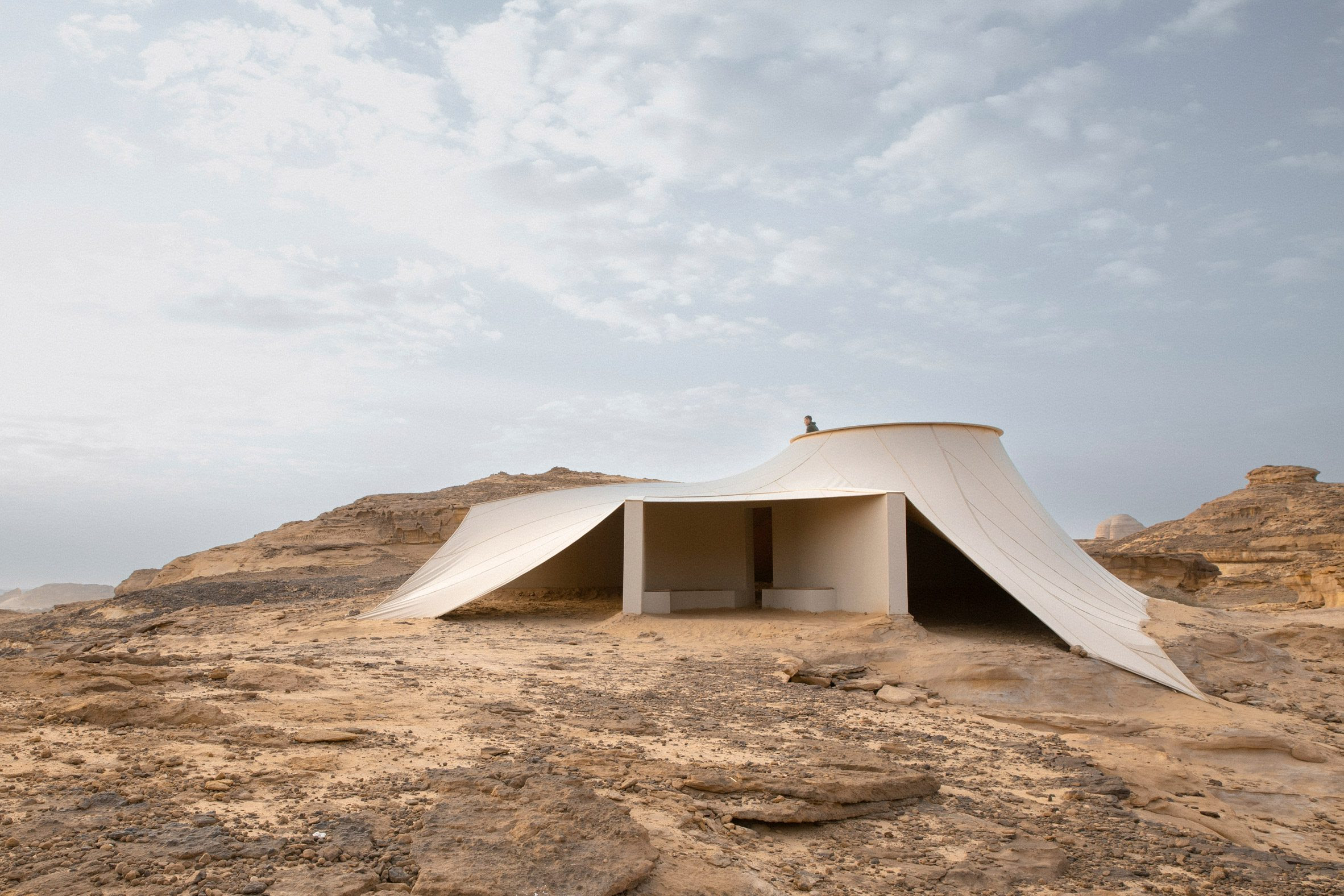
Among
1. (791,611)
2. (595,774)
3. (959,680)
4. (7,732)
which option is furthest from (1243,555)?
(7,732)

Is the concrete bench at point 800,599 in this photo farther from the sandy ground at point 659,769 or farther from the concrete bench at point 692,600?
the sandy ground at point 659,769

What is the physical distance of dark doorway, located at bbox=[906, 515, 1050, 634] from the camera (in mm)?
11211

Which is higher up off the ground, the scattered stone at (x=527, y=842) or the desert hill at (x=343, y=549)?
the desert hill at (x=343, y=549)

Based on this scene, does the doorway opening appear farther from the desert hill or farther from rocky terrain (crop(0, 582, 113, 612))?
rocky terrain (crop(0, 582, 113, 612))

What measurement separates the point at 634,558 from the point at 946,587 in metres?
6.67

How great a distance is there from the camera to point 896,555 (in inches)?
368

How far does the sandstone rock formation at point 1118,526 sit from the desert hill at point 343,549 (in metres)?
44.7

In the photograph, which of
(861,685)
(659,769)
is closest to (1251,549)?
(861,685)

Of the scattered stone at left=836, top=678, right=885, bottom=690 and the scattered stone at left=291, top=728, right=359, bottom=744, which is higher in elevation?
the scattered stone at left=291, top=728, right=359, bottom=744

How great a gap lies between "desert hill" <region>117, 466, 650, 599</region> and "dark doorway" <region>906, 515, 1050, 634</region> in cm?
900

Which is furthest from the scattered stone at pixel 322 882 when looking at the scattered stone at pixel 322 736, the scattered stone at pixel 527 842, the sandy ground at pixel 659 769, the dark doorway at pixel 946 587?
the dark doorway at pixel 946 587

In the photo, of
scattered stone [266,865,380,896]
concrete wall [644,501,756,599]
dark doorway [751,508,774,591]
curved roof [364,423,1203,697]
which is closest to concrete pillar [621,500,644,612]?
curved roof [364,423,1203,697]

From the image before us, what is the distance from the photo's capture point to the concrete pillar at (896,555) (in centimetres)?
923

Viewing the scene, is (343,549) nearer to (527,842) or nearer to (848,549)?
(848,549)
